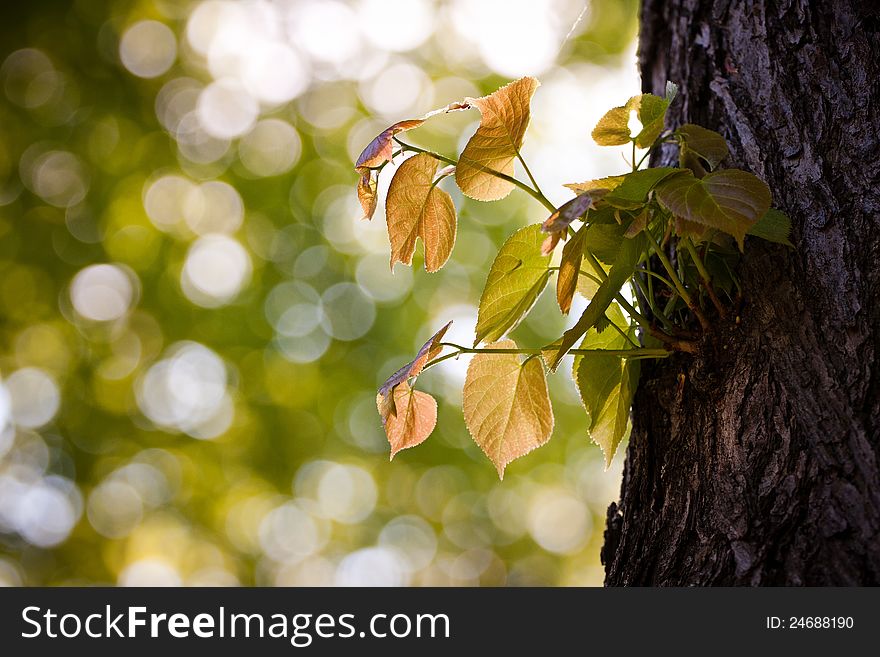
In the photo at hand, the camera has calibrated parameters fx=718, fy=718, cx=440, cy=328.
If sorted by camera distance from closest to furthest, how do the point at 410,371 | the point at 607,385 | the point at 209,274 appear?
the point at 410,371 → the point at 607,385 → the point at 209,274

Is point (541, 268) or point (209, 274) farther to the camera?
point (209, 274)

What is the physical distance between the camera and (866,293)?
0.65 meters

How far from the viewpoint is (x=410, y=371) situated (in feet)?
2.03

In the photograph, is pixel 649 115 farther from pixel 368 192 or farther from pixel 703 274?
pixel 368 192

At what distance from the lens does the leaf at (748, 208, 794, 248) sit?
631 millimetres

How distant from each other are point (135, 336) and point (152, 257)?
0.46 metres

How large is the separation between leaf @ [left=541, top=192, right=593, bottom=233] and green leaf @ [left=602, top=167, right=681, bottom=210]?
0.07 m

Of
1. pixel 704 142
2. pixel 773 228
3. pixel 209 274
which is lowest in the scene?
pixel 773 228

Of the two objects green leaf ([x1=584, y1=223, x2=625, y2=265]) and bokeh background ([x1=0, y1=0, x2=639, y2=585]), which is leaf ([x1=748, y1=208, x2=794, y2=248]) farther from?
bokeh background ([x1=0, y1=0, x2=639, y2=585])

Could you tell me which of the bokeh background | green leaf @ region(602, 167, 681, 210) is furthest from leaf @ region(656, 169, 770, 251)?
the bokeh background

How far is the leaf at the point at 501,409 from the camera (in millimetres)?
720

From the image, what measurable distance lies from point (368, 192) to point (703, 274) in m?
0.32

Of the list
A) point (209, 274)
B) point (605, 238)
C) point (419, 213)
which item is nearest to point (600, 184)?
point (605, 238)

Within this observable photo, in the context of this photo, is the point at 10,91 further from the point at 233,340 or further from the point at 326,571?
the point at 326,571
